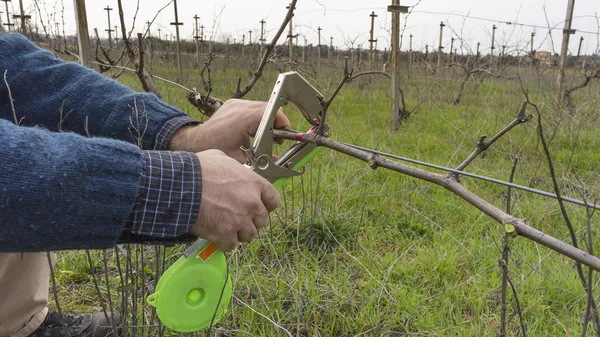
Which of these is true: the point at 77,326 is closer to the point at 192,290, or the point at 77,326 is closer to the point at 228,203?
the point at 192,290

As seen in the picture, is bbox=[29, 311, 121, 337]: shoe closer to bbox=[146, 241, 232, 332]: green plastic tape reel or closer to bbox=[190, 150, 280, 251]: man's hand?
bbox=[146, 241, 232, 332]: green plastic tape reel

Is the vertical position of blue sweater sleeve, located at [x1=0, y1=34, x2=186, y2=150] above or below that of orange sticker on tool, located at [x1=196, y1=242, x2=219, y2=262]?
above

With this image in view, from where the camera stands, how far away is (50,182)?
78 cm

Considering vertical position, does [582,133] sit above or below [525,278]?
above

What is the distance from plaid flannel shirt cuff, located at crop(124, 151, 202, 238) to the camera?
0.89m

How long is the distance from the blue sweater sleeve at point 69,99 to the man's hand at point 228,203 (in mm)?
517

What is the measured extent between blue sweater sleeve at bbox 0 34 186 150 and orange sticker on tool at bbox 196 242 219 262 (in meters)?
0.53

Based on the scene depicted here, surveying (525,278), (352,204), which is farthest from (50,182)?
(352,204)

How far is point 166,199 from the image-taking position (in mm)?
897

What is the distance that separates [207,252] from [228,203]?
163 mm

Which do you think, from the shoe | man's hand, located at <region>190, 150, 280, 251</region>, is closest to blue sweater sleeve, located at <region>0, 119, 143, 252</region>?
man's hand, located at <region>190, 150, 280, 251</region>

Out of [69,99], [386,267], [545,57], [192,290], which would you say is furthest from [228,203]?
[545,57]

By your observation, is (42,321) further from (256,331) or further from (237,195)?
(237,195)

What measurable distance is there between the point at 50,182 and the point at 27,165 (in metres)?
0.05
